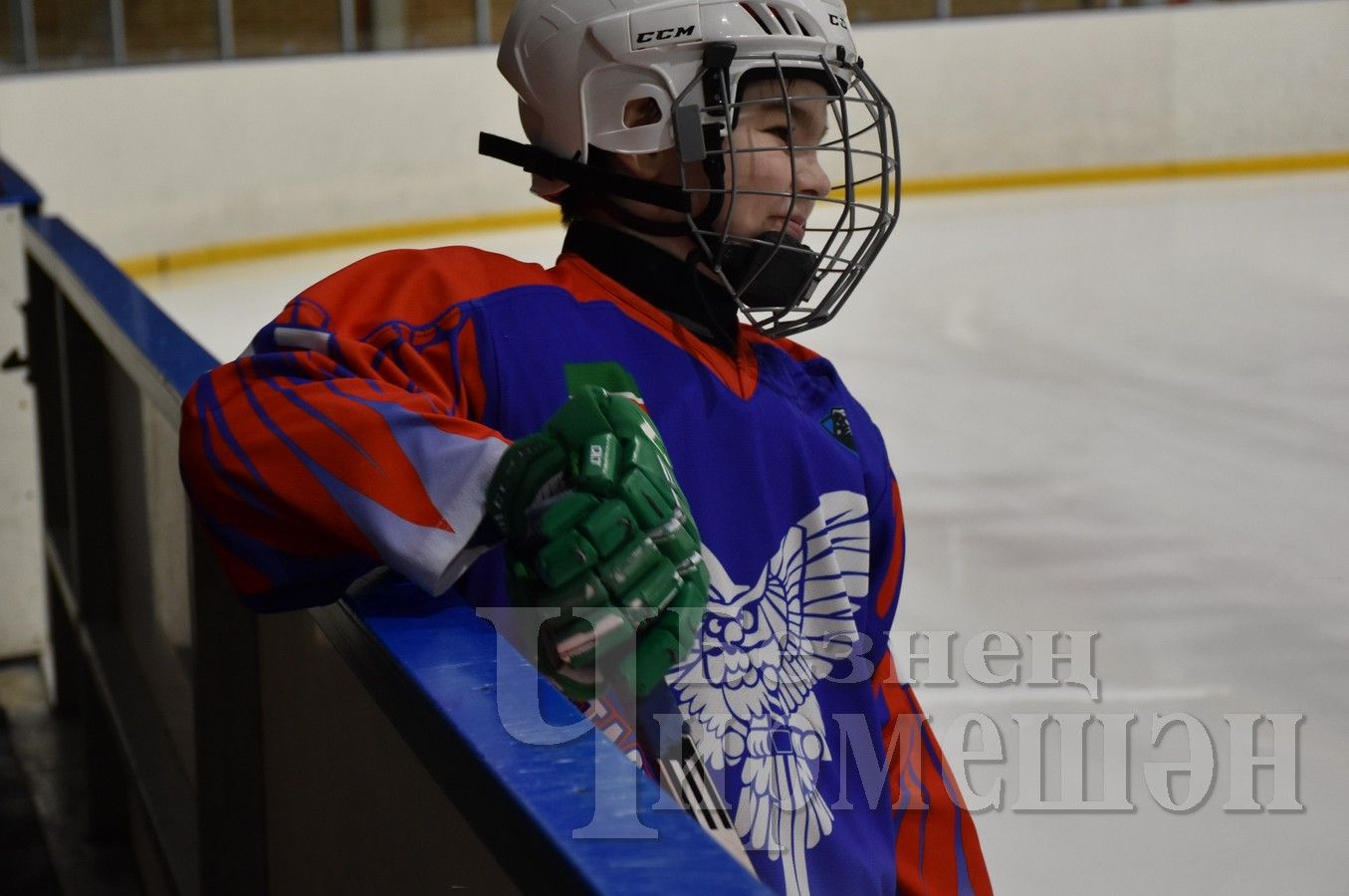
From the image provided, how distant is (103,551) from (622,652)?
1661 millimetres

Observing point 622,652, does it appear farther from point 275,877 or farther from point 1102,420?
point 1102,420

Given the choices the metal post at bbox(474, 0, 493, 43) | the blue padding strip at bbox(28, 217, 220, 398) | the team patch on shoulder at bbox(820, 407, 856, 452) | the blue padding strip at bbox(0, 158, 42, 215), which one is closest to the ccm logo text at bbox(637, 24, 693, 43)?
the team patch on shoulder at bbox(820, 407, 856, 452)

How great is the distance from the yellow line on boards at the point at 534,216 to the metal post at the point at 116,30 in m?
0.96

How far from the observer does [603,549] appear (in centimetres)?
71

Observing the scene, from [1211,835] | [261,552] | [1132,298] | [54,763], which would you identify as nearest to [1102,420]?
[1132,298]

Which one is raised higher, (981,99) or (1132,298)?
(981,99)

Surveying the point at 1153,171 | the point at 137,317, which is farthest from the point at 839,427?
the point at 1153,171

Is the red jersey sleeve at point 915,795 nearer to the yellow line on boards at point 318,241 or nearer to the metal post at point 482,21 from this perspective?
the yellow line on boards at point 318,241

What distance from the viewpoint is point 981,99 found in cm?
931

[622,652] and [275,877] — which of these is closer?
[622,652]

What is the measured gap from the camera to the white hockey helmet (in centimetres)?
98

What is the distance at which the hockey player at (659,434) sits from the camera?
757 mm

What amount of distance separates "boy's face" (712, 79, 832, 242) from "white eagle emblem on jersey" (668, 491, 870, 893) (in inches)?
6.8

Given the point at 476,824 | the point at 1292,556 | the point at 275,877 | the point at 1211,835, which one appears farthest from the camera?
the point at 1292,556
